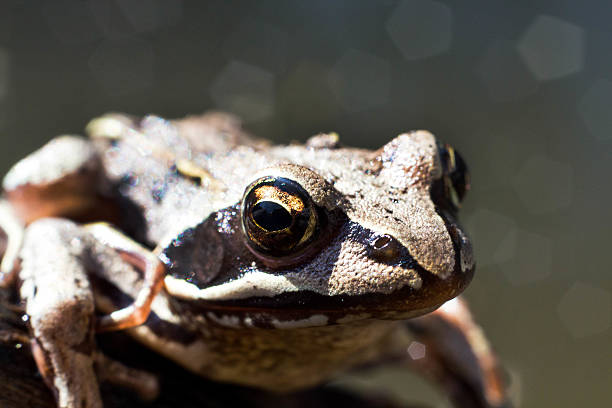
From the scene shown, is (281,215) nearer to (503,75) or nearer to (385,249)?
(385,249)

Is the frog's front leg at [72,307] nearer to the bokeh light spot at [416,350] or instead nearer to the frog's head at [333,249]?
the frog's head at [333,249]

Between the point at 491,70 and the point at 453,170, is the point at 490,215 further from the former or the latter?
the point at 453,170

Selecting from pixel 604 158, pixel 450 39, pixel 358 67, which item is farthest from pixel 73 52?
pixel 604 158

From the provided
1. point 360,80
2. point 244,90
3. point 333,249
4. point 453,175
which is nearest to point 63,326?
point 333,249

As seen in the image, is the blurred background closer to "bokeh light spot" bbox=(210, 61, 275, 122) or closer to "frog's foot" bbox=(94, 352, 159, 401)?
"bokeh light spot" bbox=(210, 61, 275, 122)

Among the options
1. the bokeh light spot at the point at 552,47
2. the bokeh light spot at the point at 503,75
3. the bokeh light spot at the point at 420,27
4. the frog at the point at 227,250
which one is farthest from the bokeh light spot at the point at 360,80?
the frog at the point at 227,250

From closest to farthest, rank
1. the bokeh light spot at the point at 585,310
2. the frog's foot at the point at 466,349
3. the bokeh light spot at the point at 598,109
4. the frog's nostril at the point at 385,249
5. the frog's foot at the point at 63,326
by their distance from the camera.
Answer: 1. the frog's nostril at the point at 385,249
2. the frog's foot at the point at 63,326
3. the frog's foot at the point at 466,349
4. the bokeh light spot at the point at 585,310
5. the bokeh light spot at the point at 598,109

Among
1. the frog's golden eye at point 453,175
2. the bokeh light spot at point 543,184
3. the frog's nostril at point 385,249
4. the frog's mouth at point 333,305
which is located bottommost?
the frog's mouth at point 333,305

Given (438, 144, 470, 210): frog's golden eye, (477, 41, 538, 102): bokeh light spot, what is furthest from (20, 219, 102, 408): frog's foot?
(477, 41, 538, 102): bokeh light spot
